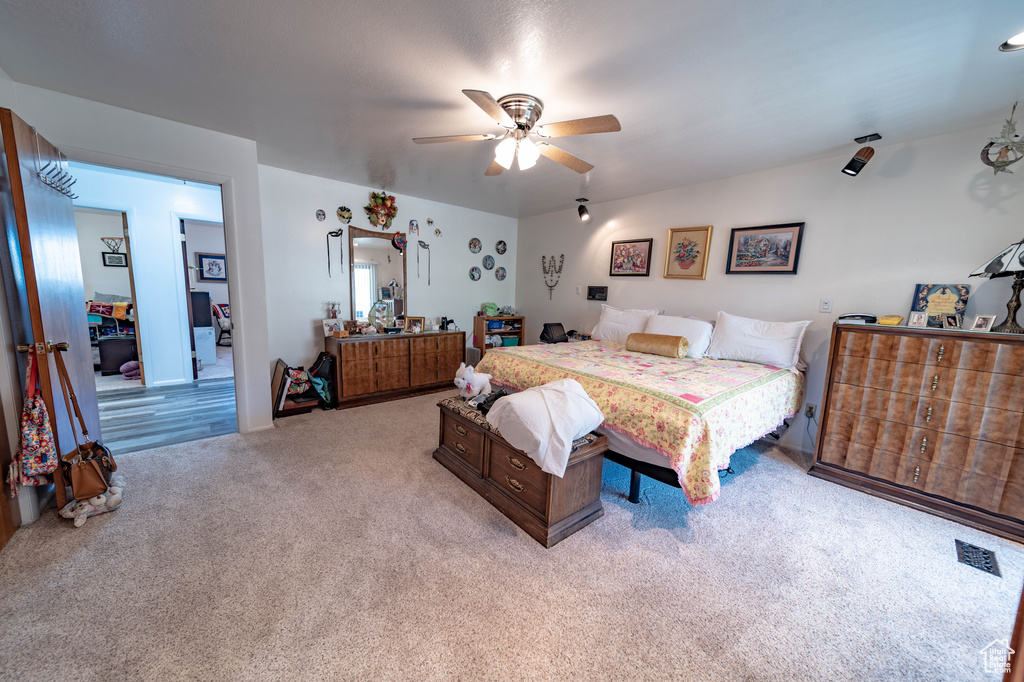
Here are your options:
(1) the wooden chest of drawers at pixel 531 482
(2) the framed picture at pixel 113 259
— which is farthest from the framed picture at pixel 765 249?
(2) the framed picture at pixel 113 259

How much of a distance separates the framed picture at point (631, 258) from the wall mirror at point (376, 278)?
2693 mm

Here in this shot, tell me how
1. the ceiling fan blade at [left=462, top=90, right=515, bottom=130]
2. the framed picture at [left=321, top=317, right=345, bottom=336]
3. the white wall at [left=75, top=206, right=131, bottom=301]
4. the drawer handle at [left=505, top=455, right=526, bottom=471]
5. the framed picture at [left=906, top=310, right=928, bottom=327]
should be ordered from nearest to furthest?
the ceiling fan blade at [left=462, top=90, right=515, bottom=130]
the drawer handle at [left=505, top=455, right=526, bottom=471]
the framed picture at [left=906, top=310, right=928, bottom=327]
the framed picture at [left=321, top=317, right=345, bottom=336]
the white wall at [left=75, top=206, right=131, bottom=301]

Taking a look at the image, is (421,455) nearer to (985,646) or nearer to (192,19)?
(192,19)

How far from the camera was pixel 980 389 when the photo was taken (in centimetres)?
207

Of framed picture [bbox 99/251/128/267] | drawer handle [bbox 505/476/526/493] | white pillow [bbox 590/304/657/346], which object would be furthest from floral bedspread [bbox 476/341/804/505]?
framed picture [bbox 99/251/128/267]

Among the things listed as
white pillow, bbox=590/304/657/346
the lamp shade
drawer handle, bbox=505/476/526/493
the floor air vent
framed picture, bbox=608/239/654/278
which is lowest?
the floor air vent

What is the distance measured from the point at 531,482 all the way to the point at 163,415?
3.88 metres

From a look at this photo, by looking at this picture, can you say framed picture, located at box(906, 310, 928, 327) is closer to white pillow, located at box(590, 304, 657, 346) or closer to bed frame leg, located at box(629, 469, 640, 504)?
white pillow, located at box(590, 304, 657, 346)

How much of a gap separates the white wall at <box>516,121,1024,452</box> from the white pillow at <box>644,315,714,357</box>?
0.45 meters

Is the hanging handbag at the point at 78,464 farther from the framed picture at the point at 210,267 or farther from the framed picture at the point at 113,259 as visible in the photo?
the framed picture at the point at 210,267

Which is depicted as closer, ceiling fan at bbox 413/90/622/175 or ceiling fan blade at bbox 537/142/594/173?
ceiling fan at bbox 413/90/622/175

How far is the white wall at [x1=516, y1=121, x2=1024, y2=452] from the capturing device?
2.36 metres

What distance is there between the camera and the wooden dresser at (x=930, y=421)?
201 cm

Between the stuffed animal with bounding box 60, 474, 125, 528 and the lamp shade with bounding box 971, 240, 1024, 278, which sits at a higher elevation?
the lamp shade with bounding box 971, 240, 1024, 278
